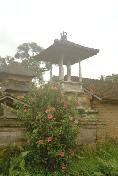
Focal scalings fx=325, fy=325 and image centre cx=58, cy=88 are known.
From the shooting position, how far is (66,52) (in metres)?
23.5

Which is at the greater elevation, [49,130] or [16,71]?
[16,71]

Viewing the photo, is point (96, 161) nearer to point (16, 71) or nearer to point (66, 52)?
point (66, 52)

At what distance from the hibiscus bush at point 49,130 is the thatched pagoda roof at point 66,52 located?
7823 mm

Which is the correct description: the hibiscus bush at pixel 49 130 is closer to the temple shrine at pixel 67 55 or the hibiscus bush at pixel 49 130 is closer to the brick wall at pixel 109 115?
the temple shrine at pixel 67 55

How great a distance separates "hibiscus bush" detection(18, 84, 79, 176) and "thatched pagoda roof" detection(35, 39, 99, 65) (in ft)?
25.7

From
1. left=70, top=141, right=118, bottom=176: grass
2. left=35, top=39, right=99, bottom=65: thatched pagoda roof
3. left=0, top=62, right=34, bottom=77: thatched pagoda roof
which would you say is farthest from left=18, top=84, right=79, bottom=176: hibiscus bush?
left=0, top=62, right=34, bottom=77: thatched pagoda roof

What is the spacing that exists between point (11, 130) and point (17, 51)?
3488 centimetres

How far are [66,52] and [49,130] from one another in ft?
34.8

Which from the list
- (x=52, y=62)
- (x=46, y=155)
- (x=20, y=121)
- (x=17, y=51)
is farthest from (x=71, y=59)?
(x=17, y=51)

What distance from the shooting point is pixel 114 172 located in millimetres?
14055

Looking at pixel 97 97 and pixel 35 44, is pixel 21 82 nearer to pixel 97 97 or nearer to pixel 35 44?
pixel 97 97

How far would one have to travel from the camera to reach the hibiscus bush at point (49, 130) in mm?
13781

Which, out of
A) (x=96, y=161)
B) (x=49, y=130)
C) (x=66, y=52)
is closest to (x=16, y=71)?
(x=66, y=52)

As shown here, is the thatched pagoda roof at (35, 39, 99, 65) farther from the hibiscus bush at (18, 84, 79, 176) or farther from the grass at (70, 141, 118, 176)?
the hibiscus bush at (18, 84, 79, 176)
